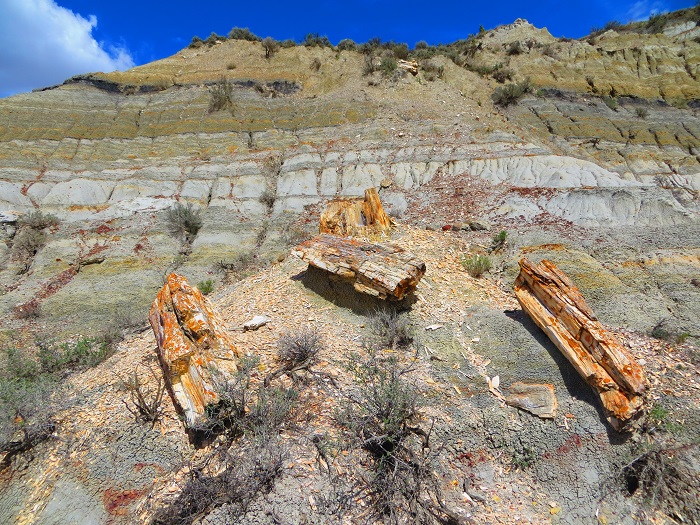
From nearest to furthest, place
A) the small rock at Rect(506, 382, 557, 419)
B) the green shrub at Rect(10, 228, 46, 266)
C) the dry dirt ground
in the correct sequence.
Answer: the dry dirt ground < the small rock at Rect(506, 382, 557, 419) < the green shrub at Rect(10, 228, 46, 266)

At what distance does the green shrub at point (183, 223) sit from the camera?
1359 centimetres

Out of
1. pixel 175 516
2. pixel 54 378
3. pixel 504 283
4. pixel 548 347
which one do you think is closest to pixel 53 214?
pixel 54 378

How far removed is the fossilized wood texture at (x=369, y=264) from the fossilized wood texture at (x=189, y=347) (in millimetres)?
2252

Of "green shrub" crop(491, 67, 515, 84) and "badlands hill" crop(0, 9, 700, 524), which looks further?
"green shrub" crop(491, 67, 515, 84)

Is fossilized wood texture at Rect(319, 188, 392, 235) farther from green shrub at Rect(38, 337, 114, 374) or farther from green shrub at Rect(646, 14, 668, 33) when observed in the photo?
green shrub at Rect(646, 14, 668, 33)

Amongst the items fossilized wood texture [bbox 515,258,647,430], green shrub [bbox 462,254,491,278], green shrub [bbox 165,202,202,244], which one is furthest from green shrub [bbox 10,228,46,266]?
fossilized wood texture [bbox 515,258,647,430]

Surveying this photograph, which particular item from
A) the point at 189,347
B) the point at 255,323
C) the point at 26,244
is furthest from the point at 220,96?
the point at 189,347

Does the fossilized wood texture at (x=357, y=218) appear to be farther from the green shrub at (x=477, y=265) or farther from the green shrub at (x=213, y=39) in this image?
the green shrub at (x=213, y=39)

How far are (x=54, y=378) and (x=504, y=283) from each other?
8.78m

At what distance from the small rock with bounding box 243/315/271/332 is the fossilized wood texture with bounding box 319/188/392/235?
11.8ft

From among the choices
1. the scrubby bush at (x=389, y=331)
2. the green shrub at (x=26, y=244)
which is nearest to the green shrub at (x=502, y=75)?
the scrubby bush at (x=389, y=331)

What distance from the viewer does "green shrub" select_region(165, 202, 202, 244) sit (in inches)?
535

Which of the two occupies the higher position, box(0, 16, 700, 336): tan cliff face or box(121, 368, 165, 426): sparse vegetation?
box(0, 16, 700, 336): tan cliff face

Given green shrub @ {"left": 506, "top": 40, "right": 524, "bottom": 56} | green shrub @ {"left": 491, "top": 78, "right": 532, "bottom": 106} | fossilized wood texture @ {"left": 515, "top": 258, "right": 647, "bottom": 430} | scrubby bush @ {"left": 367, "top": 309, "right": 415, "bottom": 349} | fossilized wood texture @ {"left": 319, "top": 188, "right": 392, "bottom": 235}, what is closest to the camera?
fossilized wood texture @ {"left": 515, "top": 258, "right": 647, "bottom": 430}
